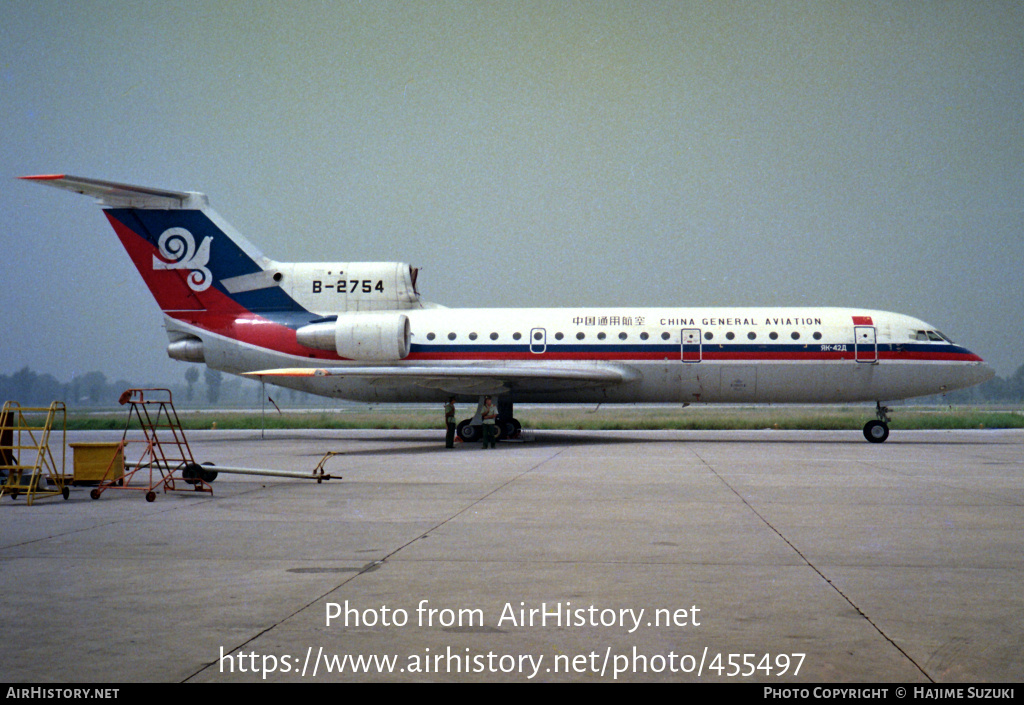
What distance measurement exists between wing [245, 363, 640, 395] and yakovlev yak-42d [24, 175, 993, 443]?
51 millimetres

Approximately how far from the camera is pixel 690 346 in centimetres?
2372

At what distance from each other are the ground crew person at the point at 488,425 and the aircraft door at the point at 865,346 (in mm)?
10395

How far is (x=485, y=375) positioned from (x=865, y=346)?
1080 cm

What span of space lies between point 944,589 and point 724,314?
18.8 metres

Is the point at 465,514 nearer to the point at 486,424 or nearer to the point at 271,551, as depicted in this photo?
the point at 271,551

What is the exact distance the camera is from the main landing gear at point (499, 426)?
23.7 meters

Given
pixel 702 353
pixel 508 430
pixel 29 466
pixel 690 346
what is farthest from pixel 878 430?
pixel 29 466

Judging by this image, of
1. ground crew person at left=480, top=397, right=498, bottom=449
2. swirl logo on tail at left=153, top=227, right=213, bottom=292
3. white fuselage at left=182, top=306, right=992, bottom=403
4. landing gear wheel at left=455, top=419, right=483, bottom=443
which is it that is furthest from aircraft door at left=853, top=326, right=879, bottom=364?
swirl logo on tail at left=153, top=227, right=213, bottom=292

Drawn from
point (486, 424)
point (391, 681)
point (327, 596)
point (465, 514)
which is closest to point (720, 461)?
point (486, 424)

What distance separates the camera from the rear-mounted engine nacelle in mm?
23797

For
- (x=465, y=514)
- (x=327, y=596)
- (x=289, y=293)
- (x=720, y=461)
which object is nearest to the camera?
(x=327, y=596)

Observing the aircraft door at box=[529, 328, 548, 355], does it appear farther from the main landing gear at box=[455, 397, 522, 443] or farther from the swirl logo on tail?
the swirl logo on tail

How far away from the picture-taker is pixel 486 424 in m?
21.7

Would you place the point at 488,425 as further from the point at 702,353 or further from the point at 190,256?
the point at 190,256
